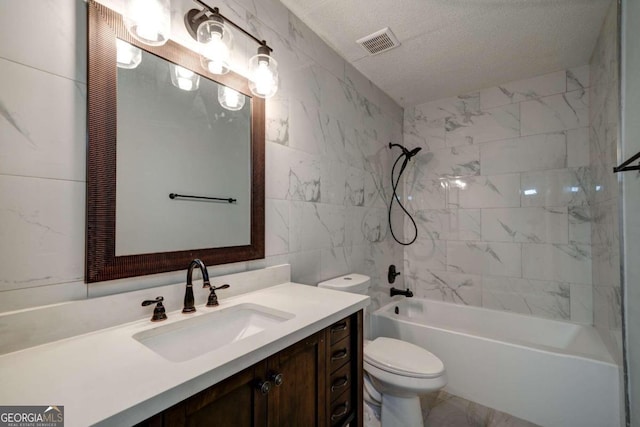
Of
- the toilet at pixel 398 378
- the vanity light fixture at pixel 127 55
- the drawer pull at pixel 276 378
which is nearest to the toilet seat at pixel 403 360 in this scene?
the toilet at pixel 398 378

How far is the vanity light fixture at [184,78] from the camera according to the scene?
108 centimetres

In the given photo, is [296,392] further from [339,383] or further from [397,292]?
[397,292]

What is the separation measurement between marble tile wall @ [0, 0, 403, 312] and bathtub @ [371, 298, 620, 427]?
590 mm

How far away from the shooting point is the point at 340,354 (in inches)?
43.7

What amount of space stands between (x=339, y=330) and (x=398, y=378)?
659 millimetres

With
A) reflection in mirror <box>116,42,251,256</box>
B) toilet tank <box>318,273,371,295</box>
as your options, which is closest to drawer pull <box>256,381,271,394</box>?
reflection in mirror <box>116,42,251,256</box>

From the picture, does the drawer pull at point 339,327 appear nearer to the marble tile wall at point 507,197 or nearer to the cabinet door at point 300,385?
the cabinet door at point 300,385

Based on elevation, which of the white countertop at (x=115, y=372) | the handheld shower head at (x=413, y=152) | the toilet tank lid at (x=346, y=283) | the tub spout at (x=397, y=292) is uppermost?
the handheld shower head at (x=413, y=152)

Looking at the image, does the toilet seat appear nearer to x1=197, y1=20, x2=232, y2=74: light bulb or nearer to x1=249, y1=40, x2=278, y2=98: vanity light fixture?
x1=249, y1=40, x2=278, y2=98: vanity light fixture

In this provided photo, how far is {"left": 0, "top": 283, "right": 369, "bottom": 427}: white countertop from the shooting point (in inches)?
20.0

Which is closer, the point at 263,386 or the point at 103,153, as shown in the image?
the point at 263,386

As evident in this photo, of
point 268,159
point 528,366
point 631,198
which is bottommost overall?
point 528,366

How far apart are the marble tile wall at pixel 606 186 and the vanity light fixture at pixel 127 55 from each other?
219 cm

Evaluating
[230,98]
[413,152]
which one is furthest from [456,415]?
[230,98]
